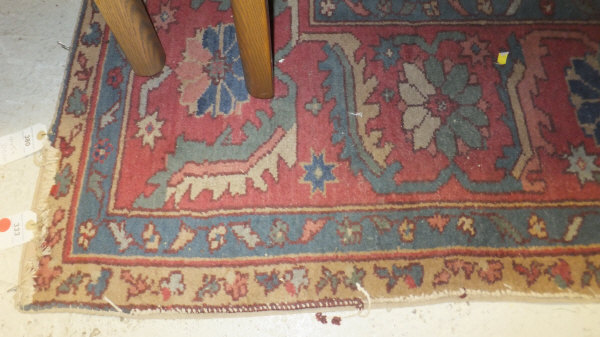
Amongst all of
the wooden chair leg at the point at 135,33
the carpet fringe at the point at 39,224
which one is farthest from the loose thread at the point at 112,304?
the wooden chair leg at the point at 135,33

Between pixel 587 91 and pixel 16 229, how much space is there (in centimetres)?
156

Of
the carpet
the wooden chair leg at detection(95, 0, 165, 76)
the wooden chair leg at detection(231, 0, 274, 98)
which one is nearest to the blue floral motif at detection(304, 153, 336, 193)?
the carpet

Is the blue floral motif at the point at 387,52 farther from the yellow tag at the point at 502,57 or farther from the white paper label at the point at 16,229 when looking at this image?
the white paper label at the point at 16,229

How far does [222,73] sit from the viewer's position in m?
1.12

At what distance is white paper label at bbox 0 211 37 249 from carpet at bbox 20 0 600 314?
0.03 m

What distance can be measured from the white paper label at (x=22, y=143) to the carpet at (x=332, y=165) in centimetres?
5

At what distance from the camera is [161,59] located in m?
1.10

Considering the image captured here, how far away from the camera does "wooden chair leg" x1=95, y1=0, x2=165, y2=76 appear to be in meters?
0.91

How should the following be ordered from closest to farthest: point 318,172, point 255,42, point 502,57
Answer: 1. point 255,42
2. point 318,172
3. point 502,57

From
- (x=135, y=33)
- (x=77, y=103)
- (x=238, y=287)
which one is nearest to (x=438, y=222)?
(x=238, y=287)

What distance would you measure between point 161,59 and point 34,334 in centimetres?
75

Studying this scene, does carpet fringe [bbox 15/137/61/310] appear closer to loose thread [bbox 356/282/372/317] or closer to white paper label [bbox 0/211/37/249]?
white paper label [bbox 0/211/37/249]

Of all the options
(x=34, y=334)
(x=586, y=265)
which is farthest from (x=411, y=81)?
(x=34, y=334)

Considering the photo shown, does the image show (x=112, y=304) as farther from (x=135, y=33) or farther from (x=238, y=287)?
(x=135, y=33)
